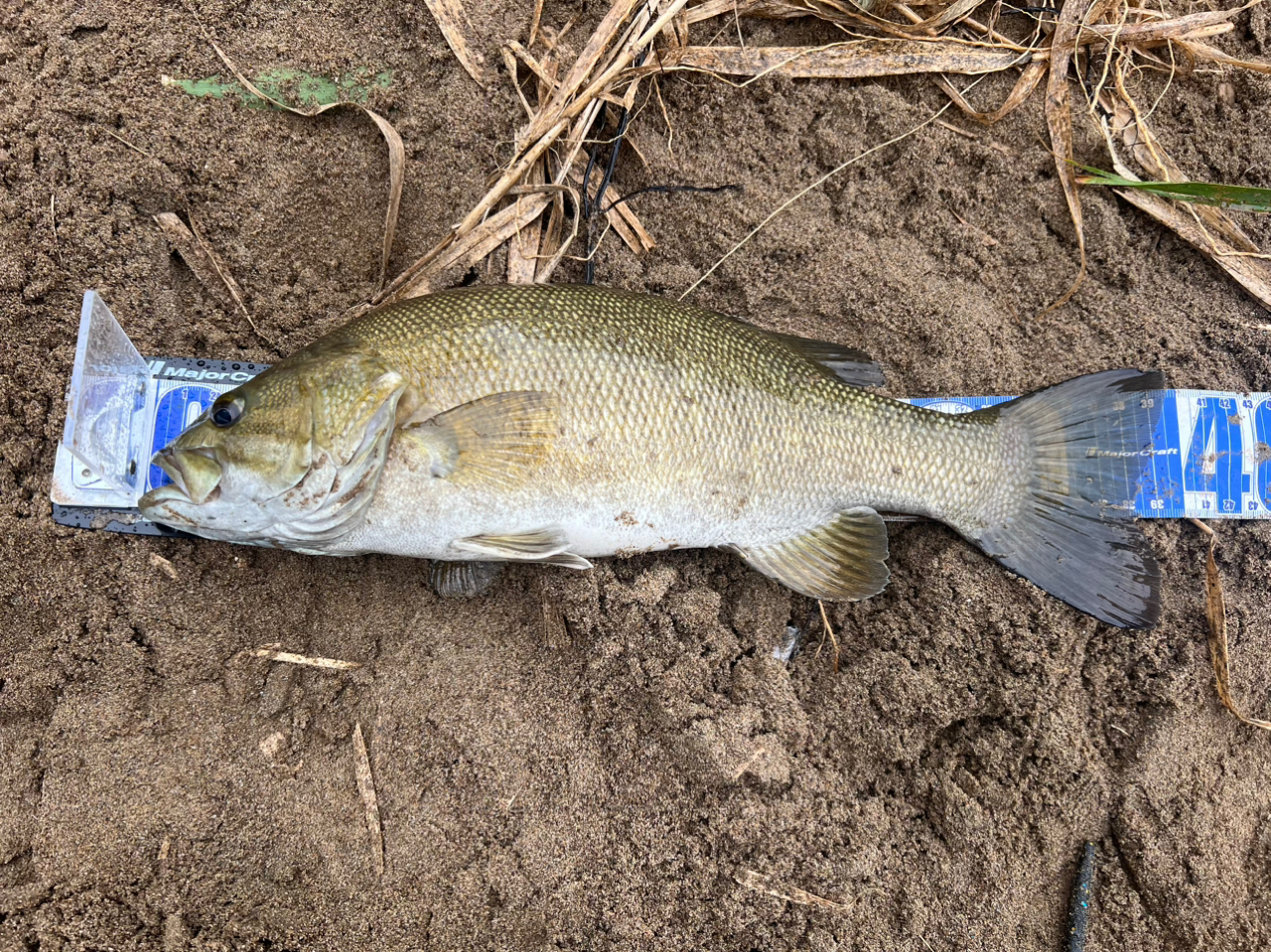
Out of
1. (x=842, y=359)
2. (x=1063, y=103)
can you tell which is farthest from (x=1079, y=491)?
(x=1063, y=103)

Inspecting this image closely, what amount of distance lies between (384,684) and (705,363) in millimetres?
1504

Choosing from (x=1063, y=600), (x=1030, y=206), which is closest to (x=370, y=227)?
(x=1030, y=206)

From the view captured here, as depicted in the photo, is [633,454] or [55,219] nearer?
[633,454]

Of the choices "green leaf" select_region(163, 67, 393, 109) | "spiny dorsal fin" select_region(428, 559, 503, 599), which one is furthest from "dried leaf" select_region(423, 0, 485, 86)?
"spiny dorsal fin" select_region(428, 559, 503, 599)

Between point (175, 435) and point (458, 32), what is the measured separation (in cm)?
178

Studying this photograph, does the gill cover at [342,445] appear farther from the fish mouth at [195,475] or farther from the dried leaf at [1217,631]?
the dried leaf at [1217,631]

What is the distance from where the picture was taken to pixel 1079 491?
2.30 m

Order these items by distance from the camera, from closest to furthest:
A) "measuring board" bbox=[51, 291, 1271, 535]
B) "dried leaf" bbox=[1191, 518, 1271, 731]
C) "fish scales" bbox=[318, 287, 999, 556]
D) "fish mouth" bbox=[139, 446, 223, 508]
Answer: "fish mouth" bbox=[139, 446, 223, 508] → "fish scales" bbox=[318, 287, 999, 556] → "measuring board" bbox=[51, 291, 1271, 535] → "dried leaf" bbox=[1191, 518, 1271, 731]

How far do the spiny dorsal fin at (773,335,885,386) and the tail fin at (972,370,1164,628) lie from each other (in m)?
0.41

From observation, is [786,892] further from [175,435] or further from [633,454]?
[175,435]

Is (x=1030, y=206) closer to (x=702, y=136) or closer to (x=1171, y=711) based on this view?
(x=702, y=136)

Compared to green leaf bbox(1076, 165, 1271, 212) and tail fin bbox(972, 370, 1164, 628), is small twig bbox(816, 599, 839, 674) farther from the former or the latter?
green leaf bbox(1076, 165, 1271, 212)

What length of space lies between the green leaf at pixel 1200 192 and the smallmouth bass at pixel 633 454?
30.6 inches

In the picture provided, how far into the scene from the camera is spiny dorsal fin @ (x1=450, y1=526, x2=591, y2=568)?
208 centimetres
